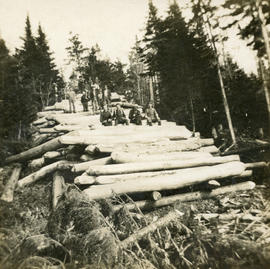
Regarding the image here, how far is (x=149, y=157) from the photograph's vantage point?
415 inches

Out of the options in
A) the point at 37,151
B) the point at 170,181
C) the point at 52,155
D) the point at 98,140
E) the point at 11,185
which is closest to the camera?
the point at 170,181

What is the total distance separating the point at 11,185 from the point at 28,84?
29.2m

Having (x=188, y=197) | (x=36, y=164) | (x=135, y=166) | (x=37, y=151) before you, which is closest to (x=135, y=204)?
(x=135, y=166)

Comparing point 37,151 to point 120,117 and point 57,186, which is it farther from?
point 120,117

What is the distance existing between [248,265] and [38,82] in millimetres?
47081

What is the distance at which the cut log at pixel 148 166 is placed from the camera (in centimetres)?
923

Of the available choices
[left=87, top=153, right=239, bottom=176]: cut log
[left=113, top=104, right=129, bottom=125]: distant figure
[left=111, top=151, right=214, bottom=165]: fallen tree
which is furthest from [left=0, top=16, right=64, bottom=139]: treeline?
[left=87, top=153, right=239, bottom=176]: cut log

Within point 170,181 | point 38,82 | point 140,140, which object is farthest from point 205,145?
point 38,82

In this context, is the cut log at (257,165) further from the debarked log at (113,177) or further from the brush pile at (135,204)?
the debarked log at (113,177)

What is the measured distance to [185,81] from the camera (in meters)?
25.5

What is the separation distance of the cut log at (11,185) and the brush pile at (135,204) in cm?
4

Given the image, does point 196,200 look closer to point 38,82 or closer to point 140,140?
point 140,140

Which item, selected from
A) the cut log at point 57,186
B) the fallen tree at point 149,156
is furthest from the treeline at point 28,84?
the fallen tree at point 149,156

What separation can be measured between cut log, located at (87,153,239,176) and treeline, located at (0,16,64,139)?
45.6 feet
